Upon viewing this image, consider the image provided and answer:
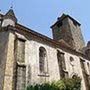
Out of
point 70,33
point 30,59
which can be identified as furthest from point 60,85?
point 70,33

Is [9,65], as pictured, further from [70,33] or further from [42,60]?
[70,33]

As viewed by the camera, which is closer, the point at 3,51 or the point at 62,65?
the point at 3,51

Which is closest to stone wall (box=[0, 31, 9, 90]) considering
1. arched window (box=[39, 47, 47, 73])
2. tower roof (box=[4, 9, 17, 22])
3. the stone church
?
the stone church

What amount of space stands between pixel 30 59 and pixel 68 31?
15.7 m

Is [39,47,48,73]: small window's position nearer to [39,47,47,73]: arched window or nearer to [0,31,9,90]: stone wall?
[39,47,47,73]: arched window

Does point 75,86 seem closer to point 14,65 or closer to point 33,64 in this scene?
point 33,64

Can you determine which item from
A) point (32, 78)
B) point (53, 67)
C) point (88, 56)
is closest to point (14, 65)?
point (32, 78)

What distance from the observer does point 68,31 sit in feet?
103

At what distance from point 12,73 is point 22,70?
84 cm

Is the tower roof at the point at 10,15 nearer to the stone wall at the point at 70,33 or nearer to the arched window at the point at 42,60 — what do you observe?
the arched window at the point at 42,60

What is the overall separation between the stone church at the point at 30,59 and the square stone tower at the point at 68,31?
19.0ft

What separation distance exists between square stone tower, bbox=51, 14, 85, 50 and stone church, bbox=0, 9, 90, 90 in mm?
5798

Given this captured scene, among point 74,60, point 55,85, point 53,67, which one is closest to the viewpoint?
point 55,85

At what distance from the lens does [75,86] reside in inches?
646
